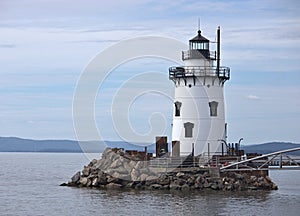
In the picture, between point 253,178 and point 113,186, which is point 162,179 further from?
point 253,178

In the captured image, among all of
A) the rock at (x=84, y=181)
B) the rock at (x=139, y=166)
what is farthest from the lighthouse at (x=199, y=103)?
the rock at (x=84, y=181)

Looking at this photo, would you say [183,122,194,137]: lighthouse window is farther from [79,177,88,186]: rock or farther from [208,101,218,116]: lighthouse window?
[79,177,88,186]: rock

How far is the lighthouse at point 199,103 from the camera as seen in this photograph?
4100cm

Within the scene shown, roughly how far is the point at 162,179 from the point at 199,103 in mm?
6310

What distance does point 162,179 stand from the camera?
37.6 meters

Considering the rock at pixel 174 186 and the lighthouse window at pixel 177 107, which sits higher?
the lighthouse window at pixel 177 107

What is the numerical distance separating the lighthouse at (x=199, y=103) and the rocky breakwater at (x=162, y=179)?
10.0ft

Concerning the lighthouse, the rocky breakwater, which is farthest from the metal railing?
the rocky breakwater

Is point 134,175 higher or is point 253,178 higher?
point 134,175

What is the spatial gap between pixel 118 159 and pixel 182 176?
450 centimetres

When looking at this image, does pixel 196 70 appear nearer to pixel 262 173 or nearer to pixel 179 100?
pixel 179 100

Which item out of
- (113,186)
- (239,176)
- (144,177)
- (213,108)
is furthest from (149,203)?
(213,108)

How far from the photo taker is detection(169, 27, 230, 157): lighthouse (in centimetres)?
4100

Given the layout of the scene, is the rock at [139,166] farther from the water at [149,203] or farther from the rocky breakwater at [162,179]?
the water at [149,203]
